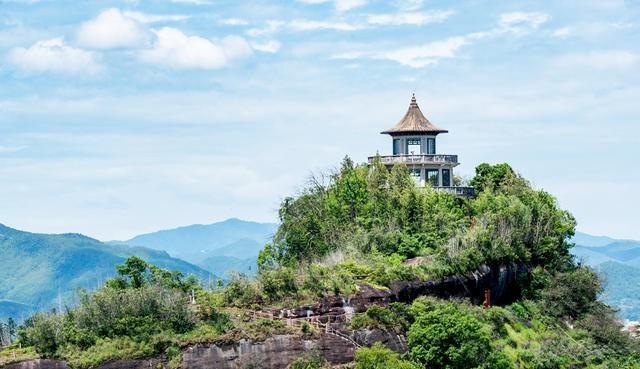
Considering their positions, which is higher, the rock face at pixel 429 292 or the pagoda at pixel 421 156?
the pagoda at pixel 421 156

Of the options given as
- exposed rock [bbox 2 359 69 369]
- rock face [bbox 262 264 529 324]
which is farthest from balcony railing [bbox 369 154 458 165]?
exposed rock [bbox 2 359 69 369]

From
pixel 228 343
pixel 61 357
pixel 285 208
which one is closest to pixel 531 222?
pixel 285 208

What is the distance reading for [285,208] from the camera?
64.4 m

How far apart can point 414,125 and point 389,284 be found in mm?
19427

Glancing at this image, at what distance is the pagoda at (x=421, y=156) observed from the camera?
65812mm

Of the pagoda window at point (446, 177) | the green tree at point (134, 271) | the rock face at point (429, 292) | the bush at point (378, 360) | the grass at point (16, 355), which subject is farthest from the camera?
the pagoda window at point (446, 177)

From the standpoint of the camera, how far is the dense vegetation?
137ft

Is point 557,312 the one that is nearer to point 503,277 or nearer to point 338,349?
point 503,277

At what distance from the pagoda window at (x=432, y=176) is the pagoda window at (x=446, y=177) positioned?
0.54 metres

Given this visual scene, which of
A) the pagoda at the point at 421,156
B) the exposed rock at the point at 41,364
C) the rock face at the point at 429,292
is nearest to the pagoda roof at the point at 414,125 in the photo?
the pagoda at the point at 421,156

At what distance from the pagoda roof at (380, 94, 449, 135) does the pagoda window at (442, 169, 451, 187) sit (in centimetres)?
248

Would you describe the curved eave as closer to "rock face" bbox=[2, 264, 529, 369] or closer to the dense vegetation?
the dense vegetation

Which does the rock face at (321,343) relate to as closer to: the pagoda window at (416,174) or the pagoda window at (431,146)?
the pagoda window at (416,174)

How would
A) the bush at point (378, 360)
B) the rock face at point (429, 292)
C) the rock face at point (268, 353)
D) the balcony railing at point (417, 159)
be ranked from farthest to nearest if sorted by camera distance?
the balcony railing at point (417, 159), the rock face at point (429, 292), the bush at point (378, 360), the rock face at point (268, 353)
